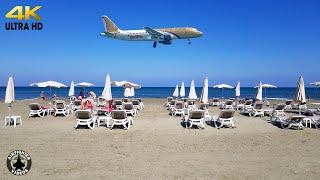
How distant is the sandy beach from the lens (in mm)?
5699

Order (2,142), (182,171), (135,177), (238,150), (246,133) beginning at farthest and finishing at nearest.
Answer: (246,133) → (2,142) → (238,150) → (182,171) → (135,177)

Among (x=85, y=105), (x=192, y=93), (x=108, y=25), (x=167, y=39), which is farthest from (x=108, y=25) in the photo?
(x=85, y=105)

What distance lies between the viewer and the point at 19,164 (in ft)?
19.4

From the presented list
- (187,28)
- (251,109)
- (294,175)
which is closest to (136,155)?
(294,175)

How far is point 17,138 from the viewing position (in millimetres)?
8961

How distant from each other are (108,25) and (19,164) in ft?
126

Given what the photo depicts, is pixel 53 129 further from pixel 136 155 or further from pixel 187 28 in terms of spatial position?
pixel 187 28

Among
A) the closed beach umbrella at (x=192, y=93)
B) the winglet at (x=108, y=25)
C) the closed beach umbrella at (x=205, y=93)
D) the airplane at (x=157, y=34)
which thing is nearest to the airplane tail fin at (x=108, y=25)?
the winglet at (x=108, y=25)

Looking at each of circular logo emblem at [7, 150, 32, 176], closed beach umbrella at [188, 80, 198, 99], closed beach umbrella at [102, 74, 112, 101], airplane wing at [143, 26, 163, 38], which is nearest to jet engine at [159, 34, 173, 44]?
airplane wing at [143, 26, 163, 38]

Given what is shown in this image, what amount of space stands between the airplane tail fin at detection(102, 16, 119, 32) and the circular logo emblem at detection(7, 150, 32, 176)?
36.4 m

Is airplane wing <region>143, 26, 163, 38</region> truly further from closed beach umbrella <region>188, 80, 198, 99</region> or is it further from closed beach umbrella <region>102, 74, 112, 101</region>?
closed beach umbrella <region>102, 74, 112, 101</region>

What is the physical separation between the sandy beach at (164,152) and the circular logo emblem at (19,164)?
11 cm

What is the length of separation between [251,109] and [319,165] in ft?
33.2

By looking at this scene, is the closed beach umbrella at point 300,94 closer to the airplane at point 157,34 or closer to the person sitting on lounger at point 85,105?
the person sitting on lounger at point 85,105
